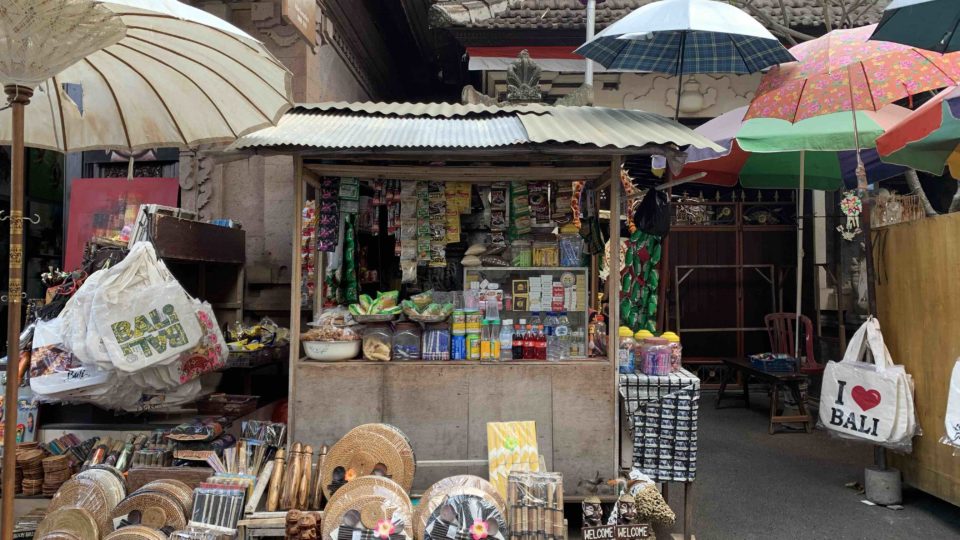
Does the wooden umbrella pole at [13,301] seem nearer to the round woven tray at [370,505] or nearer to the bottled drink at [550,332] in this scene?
the round woven tray at [370,505]

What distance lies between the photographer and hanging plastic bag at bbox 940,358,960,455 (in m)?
4.48

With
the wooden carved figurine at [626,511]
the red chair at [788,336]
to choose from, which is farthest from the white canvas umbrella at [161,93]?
the red chair at [788,336]

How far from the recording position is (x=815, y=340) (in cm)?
899

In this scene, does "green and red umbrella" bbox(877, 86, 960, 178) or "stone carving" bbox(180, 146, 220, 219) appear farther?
"stone carving" bbox(180, 146, 220, 219)

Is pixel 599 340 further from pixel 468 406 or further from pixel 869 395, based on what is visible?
pixel 869 395

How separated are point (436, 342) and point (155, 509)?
209 cm

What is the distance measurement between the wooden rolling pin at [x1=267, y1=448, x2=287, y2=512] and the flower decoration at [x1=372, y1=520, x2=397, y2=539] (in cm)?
83

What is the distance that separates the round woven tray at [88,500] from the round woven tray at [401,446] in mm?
1600

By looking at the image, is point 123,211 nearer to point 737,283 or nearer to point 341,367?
point 341,367

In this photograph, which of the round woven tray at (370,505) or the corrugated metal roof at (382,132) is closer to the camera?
the round woven tray at (370,505)

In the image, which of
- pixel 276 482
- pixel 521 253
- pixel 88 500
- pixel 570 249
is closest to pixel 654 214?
pixel 570 249

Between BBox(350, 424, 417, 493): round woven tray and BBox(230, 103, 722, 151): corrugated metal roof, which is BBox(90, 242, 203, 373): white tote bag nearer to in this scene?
BBox(230, 103, 722, 151): corrugated metal roof

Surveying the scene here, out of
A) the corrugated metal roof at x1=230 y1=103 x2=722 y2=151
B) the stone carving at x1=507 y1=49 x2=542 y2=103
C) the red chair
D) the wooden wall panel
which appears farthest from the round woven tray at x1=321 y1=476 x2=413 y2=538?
the red chair

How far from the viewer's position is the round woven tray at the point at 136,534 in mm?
3455
